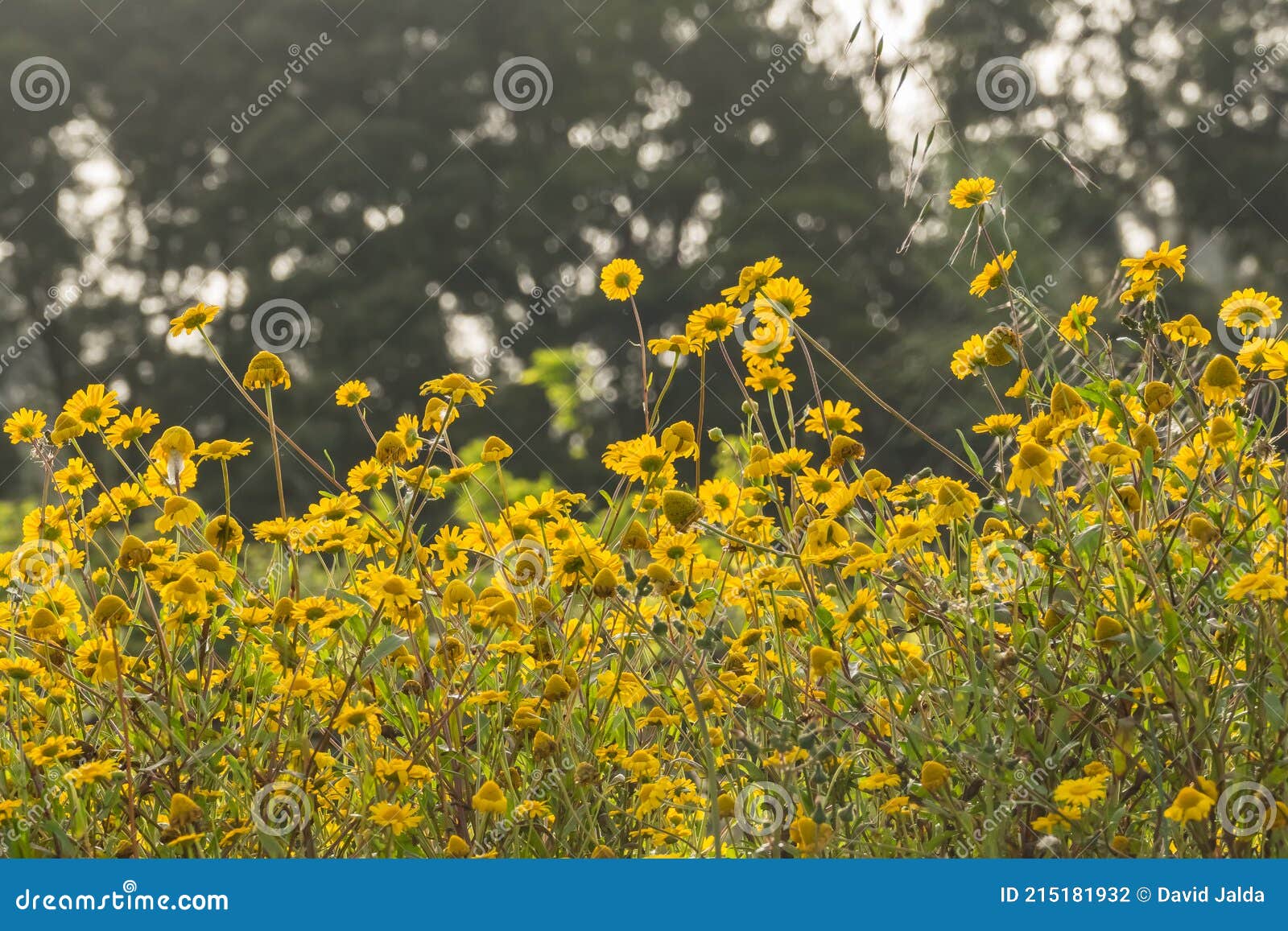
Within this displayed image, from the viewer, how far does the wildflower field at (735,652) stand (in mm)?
1373

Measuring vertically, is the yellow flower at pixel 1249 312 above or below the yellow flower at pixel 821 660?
above

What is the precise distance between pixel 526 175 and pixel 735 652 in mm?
12506

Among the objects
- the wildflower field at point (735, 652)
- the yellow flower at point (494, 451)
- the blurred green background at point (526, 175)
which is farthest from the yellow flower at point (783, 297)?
the blurred green background at point (526, 175)

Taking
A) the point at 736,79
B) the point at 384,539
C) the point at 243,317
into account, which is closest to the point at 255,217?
the point at 243,317

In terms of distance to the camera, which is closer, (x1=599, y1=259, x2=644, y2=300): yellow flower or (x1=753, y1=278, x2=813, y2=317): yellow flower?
(x1=753, y1=278, x2=813, y2=317): yellow flower

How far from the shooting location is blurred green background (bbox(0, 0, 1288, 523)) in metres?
12.6

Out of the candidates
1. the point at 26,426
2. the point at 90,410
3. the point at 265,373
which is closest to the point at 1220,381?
the point at 265,373

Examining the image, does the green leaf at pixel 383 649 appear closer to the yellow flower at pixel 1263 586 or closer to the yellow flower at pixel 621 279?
the yellow flower at pixel 621 279

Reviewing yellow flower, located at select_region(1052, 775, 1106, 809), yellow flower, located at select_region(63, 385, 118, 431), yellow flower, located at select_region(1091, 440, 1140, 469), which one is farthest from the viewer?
yellow flower, located at select_region(63, 385, 118, 431)

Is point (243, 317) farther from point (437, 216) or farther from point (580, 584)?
point (580, 584)

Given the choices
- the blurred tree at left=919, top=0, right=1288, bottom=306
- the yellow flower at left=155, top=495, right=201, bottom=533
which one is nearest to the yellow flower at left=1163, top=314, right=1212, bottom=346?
the yellow flower at left=155, top=495, right=201, bottom=533

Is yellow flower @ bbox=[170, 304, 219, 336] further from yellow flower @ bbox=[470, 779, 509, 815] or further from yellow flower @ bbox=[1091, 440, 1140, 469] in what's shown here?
yellow flower @ bbox=[1091, 440, 1140, 469]

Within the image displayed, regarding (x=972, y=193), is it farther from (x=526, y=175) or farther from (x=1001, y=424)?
(x=526, y=175)

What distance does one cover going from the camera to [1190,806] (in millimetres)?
1237
